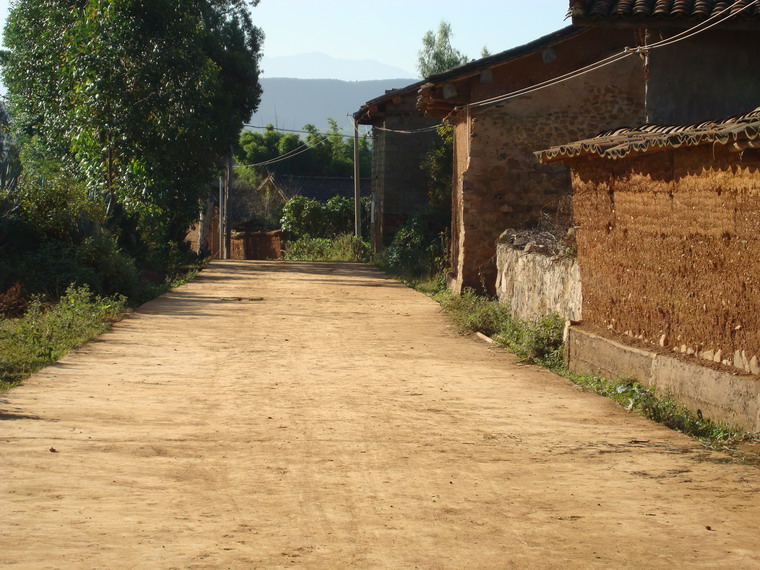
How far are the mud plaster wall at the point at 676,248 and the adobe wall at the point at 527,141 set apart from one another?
17.5 feet

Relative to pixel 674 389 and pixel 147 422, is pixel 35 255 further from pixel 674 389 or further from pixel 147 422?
pixel 674 389

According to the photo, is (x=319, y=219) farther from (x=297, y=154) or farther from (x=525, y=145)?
(x=525, y=145)

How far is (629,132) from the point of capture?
1058 cm

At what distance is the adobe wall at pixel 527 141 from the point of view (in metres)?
16.3

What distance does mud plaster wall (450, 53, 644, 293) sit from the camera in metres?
16.3

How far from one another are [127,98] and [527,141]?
10.7 m

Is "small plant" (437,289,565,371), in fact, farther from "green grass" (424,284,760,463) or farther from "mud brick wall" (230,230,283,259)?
"mud brick wall" (230,230,283,259)

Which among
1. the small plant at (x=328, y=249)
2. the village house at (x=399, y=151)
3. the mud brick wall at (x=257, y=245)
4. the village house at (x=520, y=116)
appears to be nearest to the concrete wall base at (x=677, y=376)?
the village house at (x=520, y=116)

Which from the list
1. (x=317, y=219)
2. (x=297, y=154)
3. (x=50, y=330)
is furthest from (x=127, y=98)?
A: (x=297, y=154)

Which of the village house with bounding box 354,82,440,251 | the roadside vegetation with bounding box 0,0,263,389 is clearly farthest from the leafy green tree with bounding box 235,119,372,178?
the roadside vegetation with bounding box 0,0,263,389

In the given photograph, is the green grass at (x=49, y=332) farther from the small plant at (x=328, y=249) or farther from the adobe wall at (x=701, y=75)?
the small plant at (x=328, y=249)

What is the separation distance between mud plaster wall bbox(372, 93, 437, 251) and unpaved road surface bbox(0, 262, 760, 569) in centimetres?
1805

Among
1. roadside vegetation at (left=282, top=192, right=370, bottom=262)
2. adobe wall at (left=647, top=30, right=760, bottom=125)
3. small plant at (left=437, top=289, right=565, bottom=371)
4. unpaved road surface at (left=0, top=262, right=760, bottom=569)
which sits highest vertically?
adobe wall at (left=647, top=30, right=760, bottom=125)

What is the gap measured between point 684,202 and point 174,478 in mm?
5268
